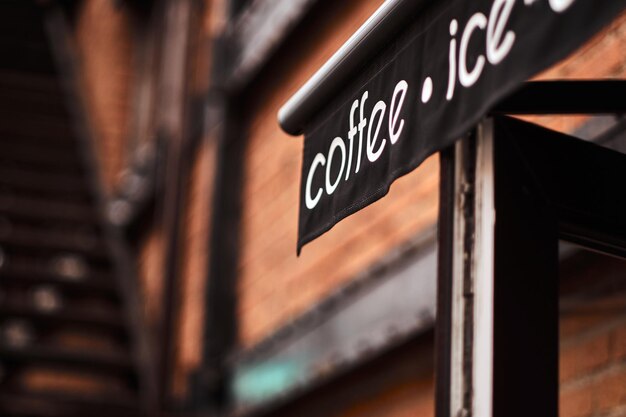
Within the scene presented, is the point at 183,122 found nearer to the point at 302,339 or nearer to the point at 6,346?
the point at 6,346

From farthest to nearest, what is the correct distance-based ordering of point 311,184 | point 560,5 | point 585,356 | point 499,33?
point 585,356 < point 311,184 < point 499,33 < point 560,5

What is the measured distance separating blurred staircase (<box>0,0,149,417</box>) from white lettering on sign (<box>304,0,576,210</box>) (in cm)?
407

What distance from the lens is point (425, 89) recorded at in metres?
2.18

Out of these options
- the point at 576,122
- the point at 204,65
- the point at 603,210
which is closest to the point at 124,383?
the point at 204,65

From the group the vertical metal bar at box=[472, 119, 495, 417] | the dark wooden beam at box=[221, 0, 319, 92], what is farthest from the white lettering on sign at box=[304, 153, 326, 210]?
the dark wooden beam at box=[221, 0, 319, 92]

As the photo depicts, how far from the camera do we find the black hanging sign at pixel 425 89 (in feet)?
5.77

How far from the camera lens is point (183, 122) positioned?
7.31m

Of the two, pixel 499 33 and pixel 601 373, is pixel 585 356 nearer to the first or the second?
pixel 601 373

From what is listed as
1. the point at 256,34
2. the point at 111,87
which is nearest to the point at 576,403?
the point at 256,34

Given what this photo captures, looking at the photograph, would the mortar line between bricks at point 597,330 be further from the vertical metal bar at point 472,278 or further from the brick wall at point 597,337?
the vertical metal bar at point 472,278

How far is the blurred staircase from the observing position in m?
6.70

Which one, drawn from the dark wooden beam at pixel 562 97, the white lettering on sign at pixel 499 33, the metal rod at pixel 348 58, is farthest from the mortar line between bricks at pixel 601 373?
the white lettering on sign at pixel 499 33

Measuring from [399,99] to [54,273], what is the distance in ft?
18.7

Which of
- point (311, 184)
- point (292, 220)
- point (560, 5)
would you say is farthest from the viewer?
point (292, 220)
